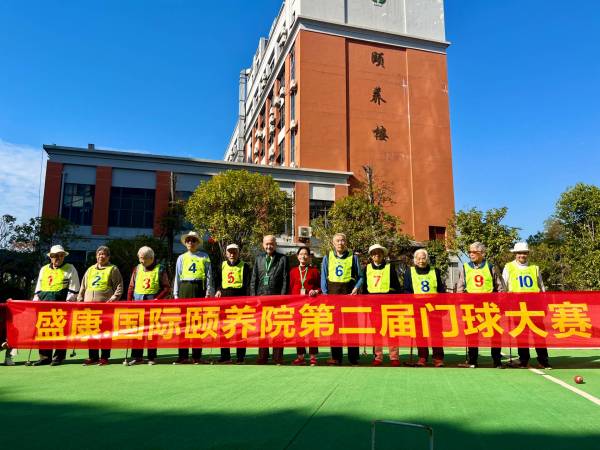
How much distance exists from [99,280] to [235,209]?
15.5 meters

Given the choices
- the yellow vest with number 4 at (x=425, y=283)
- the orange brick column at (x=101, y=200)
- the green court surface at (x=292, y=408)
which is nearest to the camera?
the green court surface at (x=292, y=408)

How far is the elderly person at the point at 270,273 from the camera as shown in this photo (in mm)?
7137

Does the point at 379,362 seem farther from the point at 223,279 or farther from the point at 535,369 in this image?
the point at 223,279

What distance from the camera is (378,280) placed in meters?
7.00

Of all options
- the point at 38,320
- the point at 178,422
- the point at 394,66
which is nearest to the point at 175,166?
the point at 394,66

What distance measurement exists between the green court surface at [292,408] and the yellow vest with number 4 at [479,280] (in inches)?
46.9

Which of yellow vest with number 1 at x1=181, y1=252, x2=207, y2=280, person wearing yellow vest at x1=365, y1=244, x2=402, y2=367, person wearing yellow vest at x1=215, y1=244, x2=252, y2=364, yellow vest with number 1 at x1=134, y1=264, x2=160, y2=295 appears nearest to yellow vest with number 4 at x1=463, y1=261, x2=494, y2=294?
person wearing yellow vest at x1=365, y1=244, x2=402, y2=367

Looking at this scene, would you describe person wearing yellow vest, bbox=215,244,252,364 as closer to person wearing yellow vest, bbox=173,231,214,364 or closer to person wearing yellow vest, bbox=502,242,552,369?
person wearing yellow vest, bbox=173,231,214,364

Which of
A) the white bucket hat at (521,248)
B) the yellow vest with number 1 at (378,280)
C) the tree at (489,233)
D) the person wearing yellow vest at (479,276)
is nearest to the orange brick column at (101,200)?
the tree at (489,233)

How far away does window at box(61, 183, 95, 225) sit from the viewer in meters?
28.0

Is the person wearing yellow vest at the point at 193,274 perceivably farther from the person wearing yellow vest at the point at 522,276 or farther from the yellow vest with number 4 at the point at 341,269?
the person wearing yellow vest at the point at 522,276

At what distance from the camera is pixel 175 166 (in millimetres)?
29609

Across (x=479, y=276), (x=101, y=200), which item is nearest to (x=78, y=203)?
(x=101, y=200)

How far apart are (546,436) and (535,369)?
3534 mm
